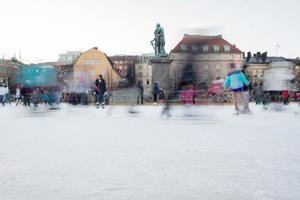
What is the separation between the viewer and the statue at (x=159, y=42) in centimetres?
2698

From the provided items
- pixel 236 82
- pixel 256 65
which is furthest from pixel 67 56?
pixel 236 82

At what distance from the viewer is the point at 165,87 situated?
24.3 metres

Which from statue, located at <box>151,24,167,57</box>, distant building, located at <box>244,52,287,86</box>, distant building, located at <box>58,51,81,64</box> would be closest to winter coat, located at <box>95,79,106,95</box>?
statue, located at <box>151,24,167,57</box>

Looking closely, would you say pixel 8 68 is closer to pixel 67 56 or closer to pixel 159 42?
pixel 67 56

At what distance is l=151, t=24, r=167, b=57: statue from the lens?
26984 millimetres

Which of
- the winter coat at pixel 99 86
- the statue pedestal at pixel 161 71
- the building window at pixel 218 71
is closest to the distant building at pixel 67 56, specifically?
the building window at pixel 218 71

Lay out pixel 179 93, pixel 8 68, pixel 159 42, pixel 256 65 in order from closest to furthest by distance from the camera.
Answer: pixel 179 93 → pixel 159 42 → pixel 256 65 → pixel 8 68

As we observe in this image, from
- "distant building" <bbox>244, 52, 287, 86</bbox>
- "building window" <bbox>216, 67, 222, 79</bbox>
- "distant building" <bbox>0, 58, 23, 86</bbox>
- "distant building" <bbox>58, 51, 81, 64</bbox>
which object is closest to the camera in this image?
"building window" <bbox>216, 67, 222, 79</bbox>

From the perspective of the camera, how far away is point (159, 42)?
27.1 meters

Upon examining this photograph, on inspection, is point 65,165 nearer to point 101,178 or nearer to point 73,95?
point 101,178

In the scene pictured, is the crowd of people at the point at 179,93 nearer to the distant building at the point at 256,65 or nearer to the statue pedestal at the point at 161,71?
the statue pedestal at the point at 161,71

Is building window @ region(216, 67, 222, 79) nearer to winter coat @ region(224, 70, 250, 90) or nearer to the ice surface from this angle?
winter coat @ region(224, 70, 250, 90)

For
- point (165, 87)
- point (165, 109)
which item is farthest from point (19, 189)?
point (165, 87)

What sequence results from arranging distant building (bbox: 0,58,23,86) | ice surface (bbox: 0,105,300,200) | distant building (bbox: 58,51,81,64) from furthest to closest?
distant building (bbox: 58,51,81,64)
distant building (bbox: 0,58,23,86)
ice surface (bbox: 0,105,300,200)
